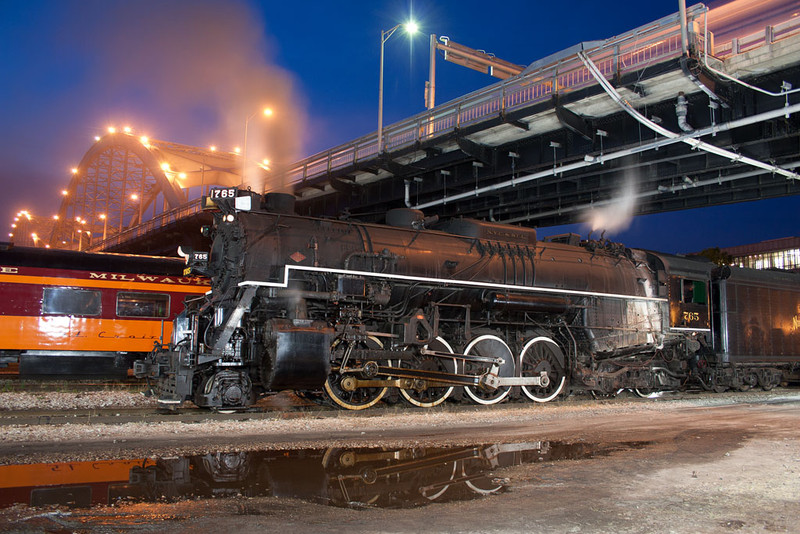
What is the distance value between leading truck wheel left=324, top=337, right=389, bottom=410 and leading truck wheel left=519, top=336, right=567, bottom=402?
344 centimetres

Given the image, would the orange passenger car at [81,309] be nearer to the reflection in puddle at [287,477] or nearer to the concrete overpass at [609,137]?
the concrete overpass at [609,137]

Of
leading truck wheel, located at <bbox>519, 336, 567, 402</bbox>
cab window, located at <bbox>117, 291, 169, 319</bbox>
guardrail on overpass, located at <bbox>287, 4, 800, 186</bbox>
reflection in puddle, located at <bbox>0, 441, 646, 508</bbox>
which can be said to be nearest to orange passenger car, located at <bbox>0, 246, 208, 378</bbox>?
cab window, located at <bbox>117, 291, 169, 319</bbox>

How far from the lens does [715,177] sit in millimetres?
17469

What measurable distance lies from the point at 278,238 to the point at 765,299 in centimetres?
1514

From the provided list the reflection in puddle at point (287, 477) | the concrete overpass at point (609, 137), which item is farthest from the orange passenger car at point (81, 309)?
the reflection in puddle at point (287, 477)

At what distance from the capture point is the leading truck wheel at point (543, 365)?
1289 centimetres

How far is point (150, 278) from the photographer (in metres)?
17.0

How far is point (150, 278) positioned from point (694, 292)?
592 inches

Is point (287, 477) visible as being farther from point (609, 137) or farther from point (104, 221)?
point (104, 221)

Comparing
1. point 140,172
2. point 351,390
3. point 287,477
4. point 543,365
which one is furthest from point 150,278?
point 140,172

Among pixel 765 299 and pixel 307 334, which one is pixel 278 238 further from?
pixel 765 299

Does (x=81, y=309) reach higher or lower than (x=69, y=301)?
lower

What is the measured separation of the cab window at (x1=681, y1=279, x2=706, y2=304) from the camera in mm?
16281

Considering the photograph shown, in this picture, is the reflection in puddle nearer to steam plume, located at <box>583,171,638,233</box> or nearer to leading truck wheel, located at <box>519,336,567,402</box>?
leading truck wheel, located at <box>519,336,567,402</box>
